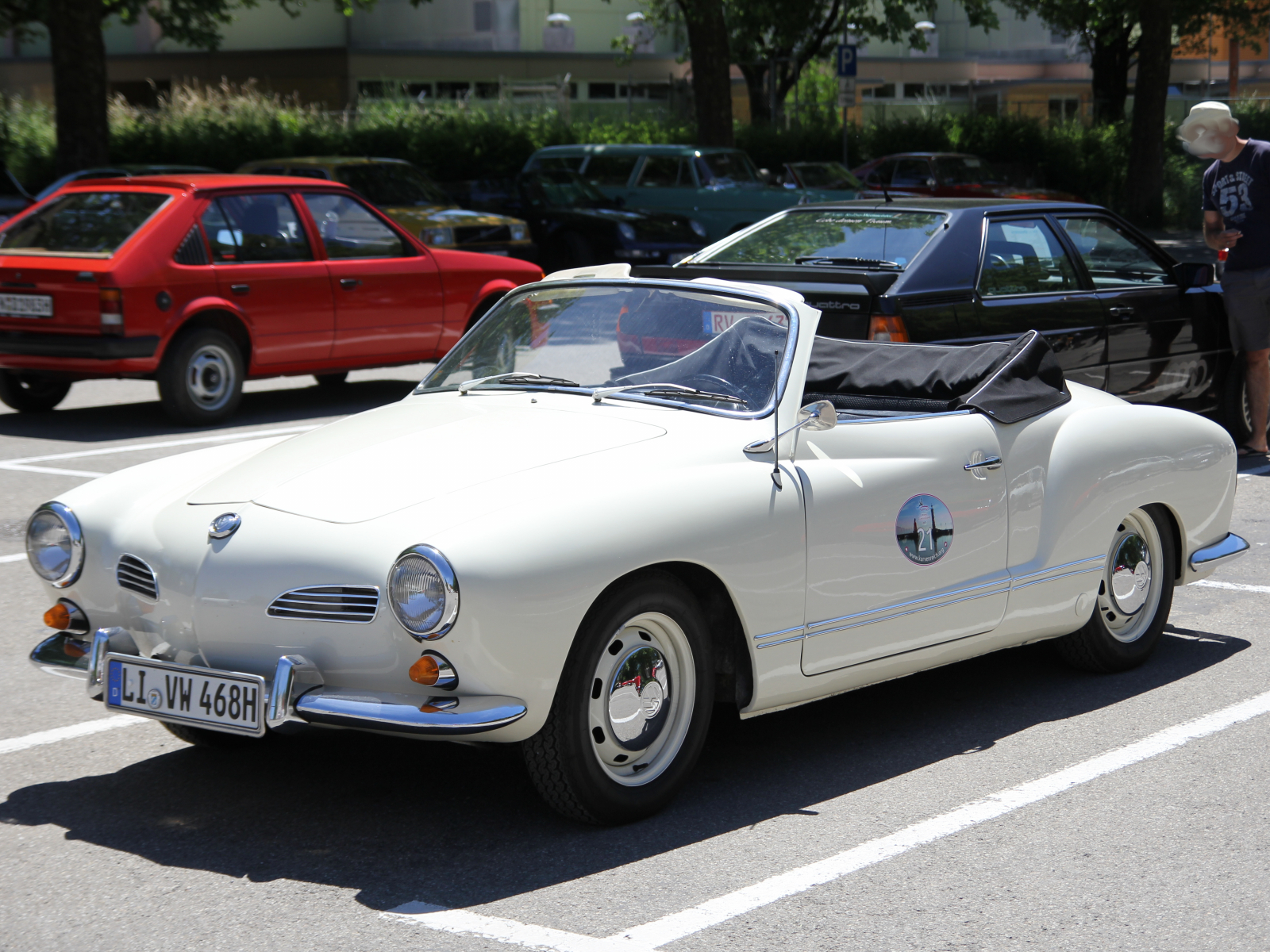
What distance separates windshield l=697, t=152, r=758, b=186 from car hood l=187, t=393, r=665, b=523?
654 inches

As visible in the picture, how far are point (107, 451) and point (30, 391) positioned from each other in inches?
82.7

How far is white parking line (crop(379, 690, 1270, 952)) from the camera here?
3424 mm

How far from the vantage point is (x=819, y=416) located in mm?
4520

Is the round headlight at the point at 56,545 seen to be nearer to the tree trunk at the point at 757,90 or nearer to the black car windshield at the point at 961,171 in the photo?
the black car windshield at the point at 961,171

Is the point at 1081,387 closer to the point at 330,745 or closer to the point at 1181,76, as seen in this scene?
the point at 330,745

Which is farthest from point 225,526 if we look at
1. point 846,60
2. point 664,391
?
point 846,60

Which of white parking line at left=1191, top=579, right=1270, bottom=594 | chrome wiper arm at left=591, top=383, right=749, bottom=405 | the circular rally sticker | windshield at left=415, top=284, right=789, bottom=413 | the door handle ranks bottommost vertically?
white parking line at left=1191, top=579, right=1270, bottom=594

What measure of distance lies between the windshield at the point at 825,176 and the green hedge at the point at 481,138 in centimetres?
518

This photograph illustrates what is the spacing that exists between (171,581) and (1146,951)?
2.53 meters

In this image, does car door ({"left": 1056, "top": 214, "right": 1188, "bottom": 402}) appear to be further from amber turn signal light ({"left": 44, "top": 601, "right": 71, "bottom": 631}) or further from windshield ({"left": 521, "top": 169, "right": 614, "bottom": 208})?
windshield ({"left": 521, "top": 169, "right": 614, "bottom": 208})

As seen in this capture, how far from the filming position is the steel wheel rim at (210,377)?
10906 mm

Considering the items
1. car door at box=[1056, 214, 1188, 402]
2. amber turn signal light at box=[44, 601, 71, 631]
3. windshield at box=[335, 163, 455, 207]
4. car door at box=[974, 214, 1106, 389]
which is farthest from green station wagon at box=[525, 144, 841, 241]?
amber turn signal light at box=[44, 601, 71, 631]

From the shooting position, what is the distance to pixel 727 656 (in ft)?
14.3

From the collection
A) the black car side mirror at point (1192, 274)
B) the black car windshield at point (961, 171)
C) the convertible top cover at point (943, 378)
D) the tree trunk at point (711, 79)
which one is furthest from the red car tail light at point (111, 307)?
the black car windshield at point (961, 171)
